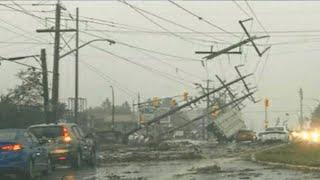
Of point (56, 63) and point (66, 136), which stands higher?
point (56, 63)

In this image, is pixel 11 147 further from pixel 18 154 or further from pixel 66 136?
pixel 66 136

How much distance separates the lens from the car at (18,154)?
2038 cm

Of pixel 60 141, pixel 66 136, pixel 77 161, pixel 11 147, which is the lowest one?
pixel 77 161

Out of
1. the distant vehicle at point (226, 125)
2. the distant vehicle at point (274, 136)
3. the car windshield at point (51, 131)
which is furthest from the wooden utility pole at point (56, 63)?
the distant vehicle at point (226, 125)

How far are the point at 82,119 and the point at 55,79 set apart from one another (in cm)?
4355

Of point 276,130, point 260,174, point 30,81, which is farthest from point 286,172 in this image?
point 30,81

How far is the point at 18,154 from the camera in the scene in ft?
67.0

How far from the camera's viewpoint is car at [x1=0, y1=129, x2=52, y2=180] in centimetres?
2038

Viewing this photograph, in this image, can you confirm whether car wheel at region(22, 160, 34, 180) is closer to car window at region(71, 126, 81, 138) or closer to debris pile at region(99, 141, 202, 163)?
car window at region(71, 126, 81, 138)

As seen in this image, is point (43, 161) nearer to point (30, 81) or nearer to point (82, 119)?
point (30, 81)

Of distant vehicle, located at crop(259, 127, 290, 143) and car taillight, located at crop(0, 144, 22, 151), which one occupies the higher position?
distant vehicle, located at crop(259, 127, 290, 143)

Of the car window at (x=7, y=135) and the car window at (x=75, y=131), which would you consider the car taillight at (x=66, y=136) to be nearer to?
the car window at (x=75, y=131)

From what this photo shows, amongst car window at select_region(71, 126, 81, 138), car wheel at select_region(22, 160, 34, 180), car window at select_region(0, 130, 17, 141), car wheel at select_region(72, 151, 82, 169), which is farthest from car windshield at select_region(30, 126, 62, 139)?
car wheel at select_region(22, 160, 34, 180)

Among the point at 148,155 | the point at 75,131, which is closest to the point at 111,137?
the point at 148,155
